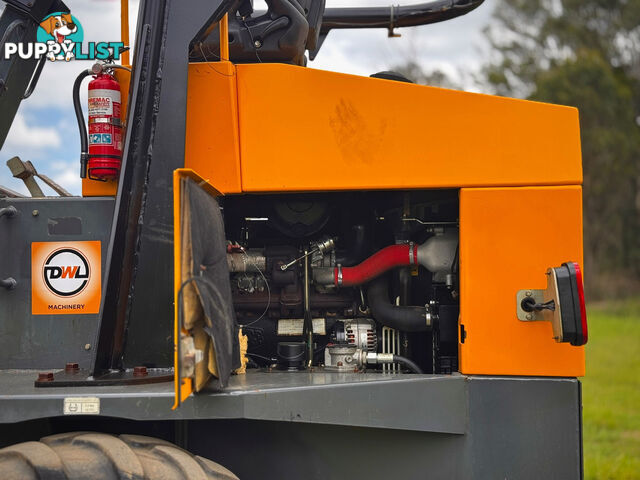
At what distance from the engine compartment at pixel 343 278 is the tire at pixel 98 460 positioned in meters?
0.90

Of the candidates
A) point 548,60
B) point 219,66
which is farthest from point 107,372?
point 548,60

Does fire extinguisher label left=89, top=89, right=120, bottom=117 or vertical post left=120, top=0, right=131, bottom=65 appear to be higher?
vertical post left=120, top=0, right=131, bottom=65

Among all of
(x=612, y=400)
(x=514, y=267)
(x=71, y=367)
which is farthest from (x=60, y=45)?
(x=612, y=400)

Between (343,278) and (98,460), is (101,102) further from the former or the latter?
(98,460)

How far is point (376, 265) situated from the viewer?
3617 millimetres

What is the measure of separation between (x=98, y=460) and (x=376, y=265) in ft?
4.89

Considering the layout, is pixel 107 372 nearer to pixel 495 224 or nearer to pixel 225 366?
pixel 225 366

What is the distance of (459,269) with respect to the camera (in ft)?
11.3

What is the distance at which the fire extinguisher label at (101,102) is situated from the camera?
10.9 feet

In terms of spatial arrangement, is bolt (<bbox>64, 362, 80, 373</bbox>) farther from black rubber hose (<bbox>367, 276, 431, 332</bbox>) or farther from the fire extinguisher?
black rubber hose (<bbox>367, 276, 431, 332</bbox>)

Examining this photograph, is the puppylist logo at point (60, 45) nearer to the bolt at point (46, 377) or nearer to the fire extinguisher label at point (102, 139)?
the fire extinguisher label at point (102, 139)

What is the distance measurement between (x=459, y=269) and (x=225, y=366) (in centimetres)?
115

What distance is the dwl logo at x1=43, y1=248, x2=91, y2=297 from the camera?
11.1 feet

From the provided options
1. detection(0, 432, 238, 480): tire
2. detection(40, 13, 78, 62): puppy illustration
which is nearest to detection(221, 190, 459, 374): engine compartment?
detection(0, 432, 238, 480): tire
